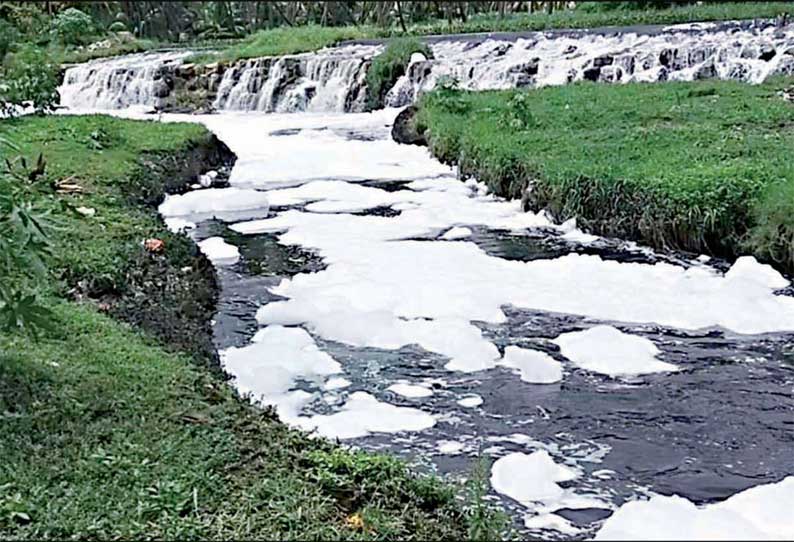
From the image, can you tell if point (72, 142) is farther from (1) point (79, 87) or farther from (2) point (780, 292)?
(1) point (79, 87)

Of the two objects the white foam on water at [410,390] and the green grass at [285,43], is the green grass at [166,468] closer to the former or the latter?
the white foam on water at [410,390]

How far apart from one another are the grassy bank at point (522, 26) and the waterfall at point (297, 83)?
158cm

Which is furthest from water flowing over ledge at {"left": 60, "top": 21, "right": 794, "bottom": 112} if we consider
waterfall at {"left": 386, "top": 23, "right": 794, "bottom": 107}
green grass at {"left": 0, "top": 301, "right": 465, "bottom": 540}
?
green grass at {"left": 0, "top": 301, "right": 465, "bottom": 540}

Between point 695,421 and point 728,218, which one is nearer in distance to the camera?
point 695,421

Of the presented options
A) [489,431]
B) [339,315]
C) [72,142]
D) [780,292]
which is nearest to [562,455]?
[489,431]

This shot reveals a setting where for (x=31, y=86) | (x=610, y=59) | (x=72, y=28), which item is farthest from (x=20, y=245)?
(x=72, y=28)

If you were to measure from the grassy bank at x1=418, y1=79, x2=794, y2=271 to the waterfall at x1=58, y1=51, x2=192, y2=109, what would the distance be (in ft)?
34.7

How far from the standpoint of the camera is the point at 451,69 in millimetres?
20719

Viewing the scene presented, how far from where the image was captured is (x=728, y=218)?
27.9ft

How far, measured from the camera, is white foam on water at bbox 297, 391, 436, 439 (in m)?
5.13

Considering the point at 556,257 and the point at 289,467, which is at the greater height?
the point at 289,467

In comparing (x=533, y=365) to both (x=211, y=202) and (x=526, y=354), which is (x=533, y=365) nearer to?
(x=526, y=354)

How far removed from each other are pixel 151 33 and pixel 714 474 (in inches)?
1824

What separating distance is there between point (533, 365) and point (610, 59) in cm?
1436
